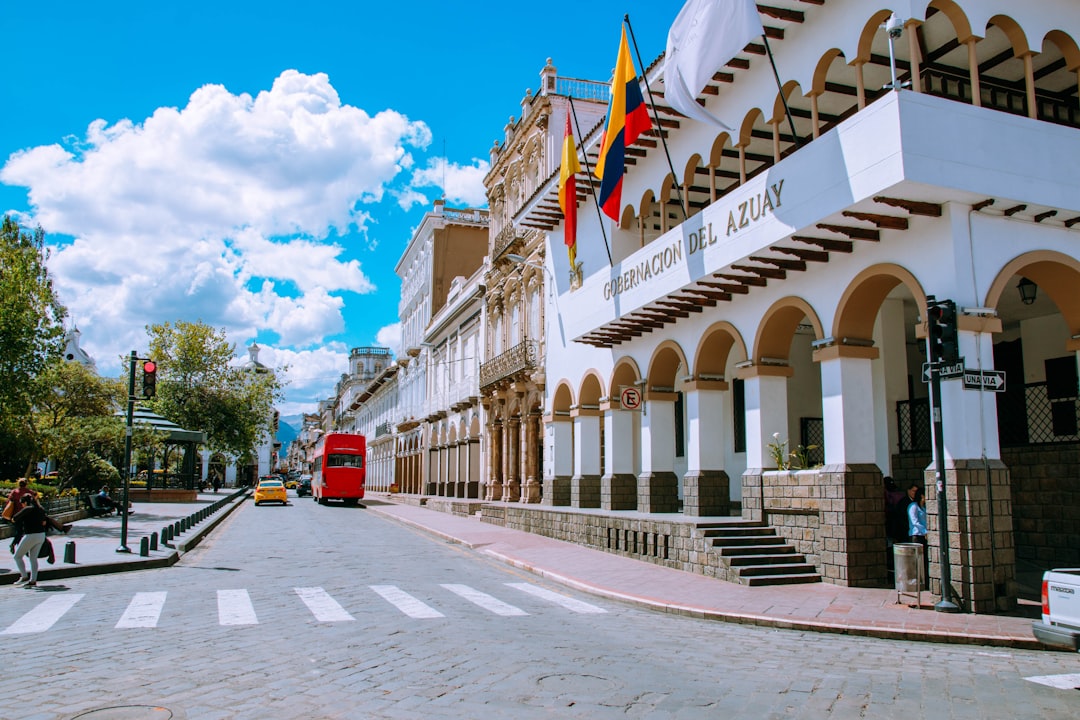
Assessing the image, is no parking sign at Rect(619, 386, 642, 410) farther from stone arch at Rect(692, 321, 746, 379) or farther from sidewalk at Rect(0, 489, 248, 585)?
sidewalk at Rect(0, 489, 248, 585)

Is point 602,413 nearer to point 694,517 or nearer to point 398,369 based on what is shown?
point 694,517

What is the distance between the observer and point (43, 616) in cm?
1018

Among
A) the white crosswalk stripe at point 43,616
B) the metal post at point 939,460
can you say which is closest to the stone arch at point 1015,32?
the metal post at point 939,460

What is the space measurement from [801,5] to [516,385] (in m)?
18.5

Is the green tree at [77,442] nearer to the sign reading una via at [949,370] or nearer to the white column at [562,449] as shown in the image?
the white column at [562,449]

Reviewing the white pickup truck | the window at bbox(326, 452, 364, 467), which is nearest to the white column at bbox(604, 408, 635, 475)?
the white pickup truck

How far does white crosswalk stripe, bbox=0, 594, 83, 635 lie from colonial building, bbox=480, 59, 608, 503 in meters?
15.0

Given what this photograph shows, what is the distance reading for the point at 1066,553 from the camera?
1331 cm

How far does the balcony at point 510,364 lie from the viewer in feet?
93.7

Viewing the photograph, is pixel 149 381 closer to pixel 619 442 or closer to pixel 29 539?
pixel 29 539

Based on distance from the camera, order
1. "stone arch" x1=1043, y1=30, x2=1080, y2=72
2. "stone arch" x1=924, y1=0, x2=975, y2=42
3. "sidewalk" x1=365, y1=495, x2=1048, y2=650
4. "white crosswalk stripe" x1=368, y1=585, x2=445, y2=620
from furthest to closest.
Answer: "stone arch" x1=1043, y1=30, x2=1080, y2=72
"stone arch" x1=924, y1=0, x2=975, y2=42
"white crosswalk stripe" x1=368, y1=585, x2=445, y2=620
"sidewalk" x1=365, y1=495, x2=1048, y2=650

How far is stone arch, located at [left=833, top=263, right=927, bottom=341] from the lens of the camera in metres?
12.7

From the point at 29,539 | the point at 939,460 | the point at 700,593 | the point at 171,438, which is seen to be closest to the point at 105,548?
the point at 29,539

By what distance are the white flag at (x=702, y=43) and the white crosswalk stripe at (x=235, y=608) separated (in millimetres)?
9674
